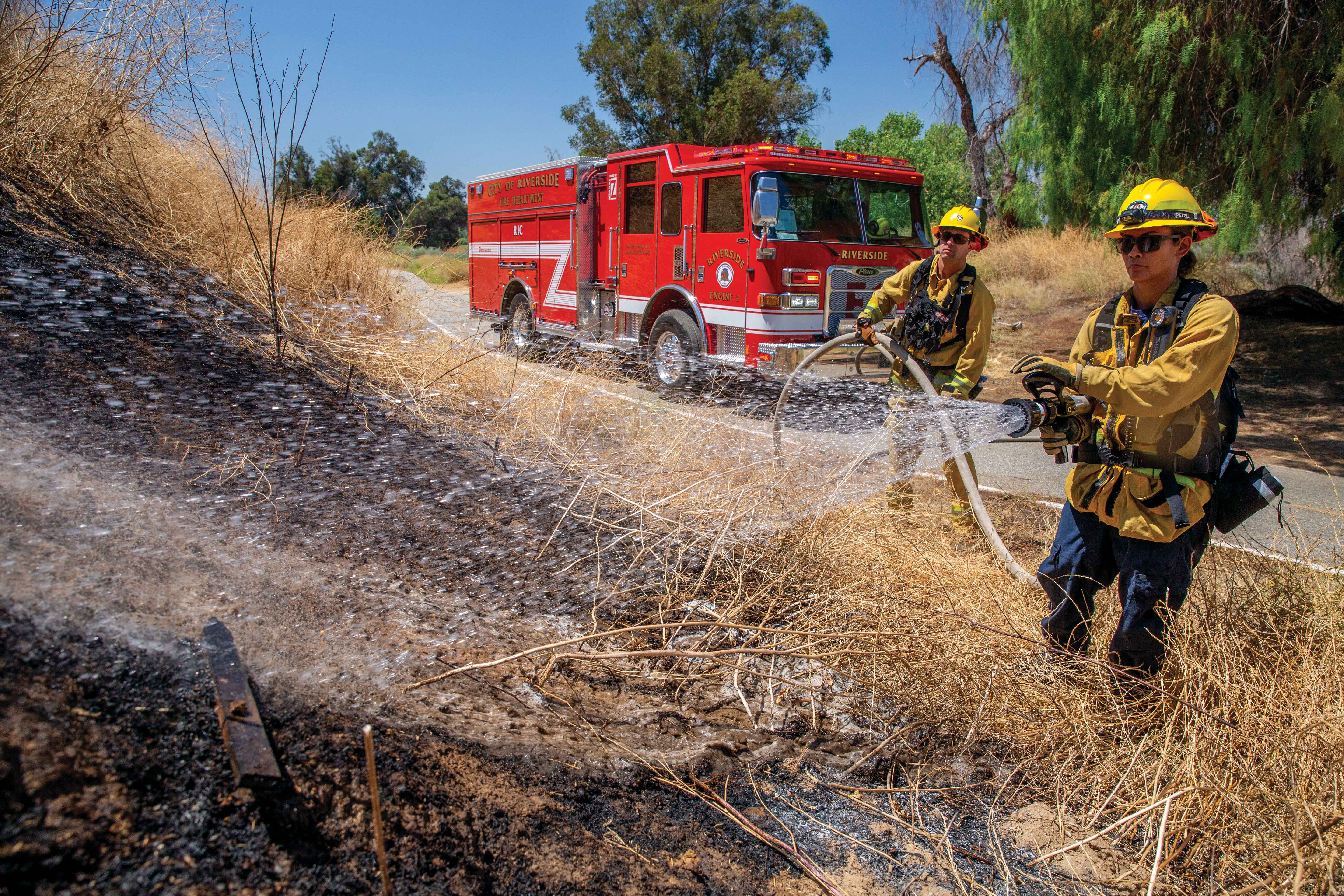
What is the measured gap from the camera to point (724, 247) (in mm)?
8117

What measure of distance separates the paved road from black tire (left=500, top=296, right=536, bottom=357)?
2.64ft

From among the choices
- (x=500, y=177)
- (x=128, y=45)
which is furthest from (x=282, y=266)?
(x=500, y=177)

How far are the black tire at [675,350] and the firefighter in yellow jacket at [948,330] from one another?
12.3 feet

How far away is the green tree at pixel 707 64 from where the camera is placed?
1133 inches

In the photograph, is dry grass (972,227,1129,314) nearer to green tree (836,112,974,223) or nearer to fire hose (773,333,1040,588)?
green tree (836,112,974,223)

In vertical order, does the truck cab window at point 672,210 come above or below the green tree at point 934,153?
below

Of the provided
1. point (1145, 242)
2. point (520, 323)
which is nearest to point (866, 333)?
point (1145, 242)

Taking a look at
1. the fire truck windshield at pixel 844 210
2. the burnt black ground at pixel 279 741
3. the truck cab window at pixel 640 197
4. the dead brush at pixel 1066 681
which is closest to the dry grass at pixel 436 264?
the truck cab window at pixel 640 197

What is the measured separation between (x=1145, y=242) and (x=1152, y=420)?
519 mm

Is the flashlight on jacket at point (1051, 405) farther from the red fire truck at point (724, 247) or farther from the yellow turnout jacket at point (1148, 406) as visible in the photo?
the red fire truck at point (724, 247)

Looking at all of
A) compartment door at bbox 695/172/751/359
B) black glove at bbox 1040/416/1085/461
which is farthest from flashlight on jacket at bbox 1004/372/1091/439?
compartment door at bbox 695/172/751/359

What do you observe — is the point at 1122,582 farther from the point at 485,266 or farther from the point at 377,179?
the point at 377,179

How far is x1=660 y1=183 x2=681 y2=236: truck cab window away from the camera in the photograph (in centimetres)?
866

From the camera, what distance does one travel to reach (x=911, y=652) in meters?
2.67
